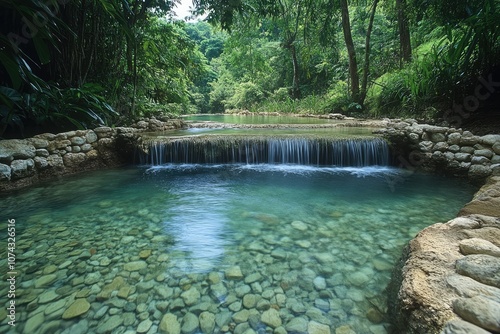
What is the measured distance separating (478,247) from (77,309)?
7.27 feet

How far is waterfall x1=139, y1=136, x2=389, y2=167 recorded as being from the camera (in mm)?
5055

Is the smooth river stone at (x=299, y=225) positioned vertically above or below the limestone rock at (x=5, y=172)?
below

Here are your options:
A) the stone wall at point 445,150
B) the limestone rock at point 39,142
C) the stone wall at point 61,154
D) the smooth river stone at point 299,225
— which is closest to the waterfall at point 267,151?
the stone wall at point 445,150

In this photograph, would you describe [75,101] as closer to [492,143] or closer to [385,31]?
[492,143]

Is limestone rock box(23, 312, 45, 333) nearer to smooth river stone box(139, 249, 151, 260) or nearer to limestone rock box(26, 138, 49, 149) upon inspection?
smooth river stone box(139, 249, 151, 260)

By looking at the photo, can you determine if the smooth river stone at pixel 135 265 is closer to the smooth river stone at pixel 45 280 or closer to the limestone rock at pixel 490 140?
the smooth river stone at pixel 45 280

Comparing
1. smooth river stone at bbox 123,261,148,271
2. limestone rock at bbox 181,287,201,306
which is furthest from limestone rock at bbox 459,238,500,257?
smooth river stone at bbox 123,261,148,271

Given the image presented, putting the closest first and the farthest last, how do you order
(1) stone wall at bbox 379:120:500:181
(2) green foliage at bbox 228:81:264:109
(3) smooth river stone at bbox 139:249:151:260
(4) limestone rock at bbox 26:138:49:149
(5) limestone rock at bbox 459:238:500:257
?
(5) limestone rock at bbox 459:238:500:257
(3) smooth river stone at bbox 139:249:151:260
(1) stone wall at bbox 379:120:500:181
(4) limestone rock at bbox 26:138:49:149
(2) green foliage at bbox 228:81:264:109

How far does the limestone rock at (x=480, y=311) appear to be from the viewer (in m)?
0.88

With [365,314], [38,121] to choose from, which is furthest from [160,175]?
[365,314]

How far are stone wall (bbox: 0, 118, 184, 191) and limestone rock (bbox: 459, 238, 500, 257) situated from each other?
15.3 ft

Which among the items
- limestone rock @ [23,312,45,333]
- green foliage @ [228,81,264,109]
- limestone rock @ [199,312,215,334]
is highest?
green foliage @ [228,81,264,109]

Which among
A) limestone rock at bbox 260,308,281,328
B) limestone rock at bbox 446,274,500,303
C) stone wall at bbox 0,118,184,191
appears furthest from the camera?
stone wall at bbox 0,118,184,191

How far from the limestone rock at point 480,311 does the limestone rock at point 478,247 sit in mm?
434
